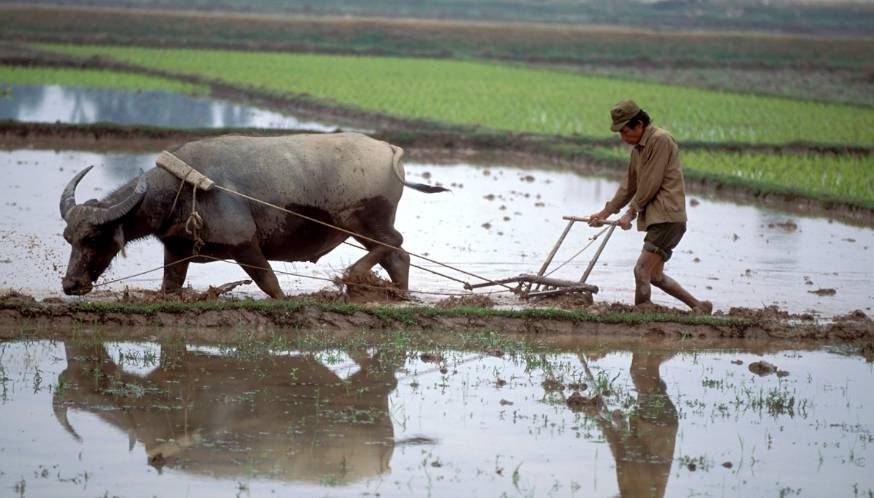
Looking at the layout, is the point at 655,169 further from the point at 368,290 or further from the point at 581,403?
the point at 368,290

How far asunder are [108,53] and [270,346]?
25.2 m

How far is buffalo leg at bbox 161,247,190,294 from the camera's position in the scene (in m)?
7.30

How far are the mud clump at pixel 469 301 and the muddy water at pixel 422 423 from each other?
2.79ft

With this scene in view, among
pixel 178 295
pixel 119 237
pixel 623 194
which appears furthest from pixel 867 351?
pixel 119 237

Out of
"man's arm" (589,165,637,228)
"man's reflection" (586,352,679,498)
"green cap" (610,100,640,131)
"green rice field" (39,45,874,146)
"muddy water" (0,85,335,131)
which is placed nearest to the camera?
"man's reflection" (586,352,679,498)

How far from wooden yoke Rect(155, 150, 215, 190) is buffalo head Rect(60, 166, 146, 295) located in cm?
16

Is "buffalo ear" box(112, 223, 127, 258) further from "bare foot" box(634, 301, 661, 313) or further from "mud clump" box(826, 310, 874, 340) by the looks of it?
"mud clump" box(826, 310, 874, 340)

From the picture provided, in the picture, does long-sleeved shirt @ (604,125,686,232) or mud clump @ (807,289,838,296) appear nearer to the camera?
long-sleeved shirt @ (604,125,686,232)

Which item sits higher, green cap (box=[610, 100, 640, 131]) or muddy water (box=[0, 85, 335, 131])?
muddy water (box=[0, 85, 335, 131])

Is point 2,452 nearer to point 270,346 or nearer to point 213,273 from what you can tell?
point 270,346

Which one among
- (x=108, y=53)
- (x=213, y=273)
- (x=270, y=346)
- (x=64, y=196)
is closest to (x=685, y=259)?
(x=213, y=273)

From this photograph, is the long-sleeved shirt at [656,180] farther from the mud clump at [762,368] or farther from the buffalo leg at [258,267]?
the buffalo leg at [258,267]

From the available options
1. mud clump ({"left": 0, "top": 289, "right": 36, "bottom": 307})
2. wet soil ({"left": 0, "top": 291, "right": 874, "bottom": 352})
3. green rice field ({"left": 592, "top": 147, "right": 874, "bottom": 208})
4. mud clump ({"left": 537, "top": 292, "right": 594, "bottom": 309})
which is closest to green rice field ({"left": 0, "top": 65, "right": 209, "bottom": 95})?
green rice field ({"left": 592, "top": 147, "right": 874, "bottom": 208})

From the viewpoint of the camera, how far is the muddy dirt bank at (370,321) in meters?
6.80
